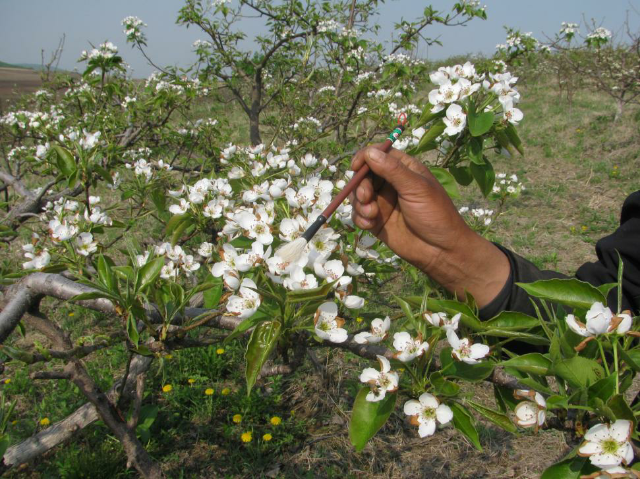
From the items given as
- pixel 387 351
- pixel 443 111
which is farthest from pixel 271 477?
pixel 443 111

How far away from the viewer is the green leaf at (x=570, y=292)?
78 centimetres

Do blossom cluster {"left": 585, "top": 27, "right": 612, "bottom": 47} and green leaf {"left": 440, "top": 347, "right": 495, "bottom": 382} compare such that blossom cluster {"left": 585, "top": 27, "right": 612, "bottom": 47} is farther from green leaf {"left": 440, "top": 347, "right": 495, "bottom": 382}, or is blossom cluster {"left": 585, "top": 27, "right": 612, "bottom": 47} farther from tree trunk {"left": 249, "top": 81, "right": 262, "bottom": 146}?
green leaf {"left": 440, "top": 347, "right": 495, "bottom": 382}

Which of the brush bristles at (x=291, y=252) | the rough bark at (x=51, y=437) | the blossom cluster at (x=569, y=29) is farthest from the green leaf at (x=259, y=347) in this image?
the blossom cluster at (x=569, y=29)

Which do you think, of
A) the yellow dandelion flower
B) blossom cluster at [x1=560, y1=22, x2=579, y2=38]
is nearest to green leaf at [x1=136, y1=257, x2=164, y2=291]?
the yellow dandelion flower

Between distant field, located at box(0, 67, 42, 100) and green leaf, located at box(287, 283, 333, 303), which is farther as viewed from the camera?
distant field, located at box(0, 67, 42, 100)

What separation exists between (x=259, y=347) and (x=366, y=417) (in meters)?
0.25

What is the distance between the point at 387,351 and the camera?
1.04 meters

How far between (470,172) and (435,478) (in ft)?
5.73

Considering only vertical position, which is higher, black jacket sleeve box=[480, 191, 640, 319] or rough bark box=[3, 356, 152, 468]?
black jacket sleeve box=[480, 191, 640, 319]

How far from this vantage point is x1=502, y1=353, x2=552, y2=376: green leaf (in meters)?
0.75

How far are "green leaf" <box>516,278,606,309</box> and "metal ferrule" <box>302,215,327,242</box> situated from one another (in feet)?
1.47

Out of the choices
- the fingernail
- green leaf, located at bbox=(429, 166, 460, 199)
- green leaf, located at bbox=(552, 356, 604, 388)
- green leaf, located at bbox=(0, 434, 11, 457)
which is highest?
the fingernail

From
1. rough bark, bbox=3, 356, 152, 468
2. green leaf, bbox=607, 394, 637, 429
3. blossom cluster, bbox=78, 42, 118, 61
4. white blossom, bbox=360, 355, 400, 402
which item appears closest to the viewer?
green leaf, bbox=607, 394, 637, 429

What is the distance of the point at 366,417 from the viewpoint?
2.84 feet
